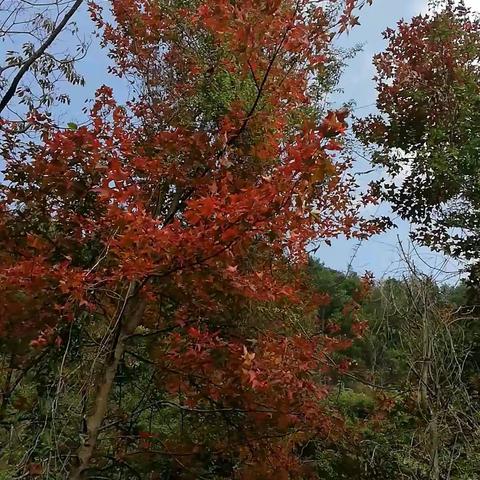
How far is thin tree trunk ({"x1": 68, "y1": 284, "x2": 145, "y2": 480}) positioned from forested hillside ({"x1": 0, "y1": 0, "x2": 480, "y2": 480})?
0.6 inches

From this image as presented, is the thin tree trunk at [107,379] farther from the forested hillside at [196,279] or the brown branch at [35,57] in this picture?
the brown branch at [35,57]

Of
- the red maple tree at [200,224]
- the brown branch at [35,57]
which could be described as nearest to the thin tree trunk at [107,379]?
the red maple tree at [200,224]

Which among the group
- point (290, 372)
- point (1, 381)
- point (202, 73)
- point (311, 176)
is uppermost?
point (202, 73)

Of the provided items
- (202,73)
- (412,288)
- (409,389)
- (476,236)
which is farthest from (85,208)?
(476,236)

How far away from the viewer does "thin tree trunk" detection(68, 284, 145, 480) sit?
414 centimetres

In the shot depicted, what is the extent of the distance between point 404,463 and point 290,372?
6.42 ft

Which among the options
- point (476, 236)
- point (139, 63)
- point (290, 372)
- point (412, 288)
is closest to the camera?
point (290, 372)

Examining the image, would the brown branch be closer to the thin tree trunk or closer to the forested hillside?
the forested hillside

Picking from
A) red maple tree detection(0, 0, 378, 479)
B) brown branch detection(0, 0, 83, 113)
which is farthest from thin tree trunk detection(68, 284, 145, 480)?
brown branch detection(0, 0, 83, 113)

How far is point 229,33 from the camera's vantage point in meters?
3.85

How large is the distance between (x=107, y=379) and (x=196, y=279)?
1.28 metres

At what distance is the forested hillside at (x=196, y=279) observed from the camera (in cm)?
357

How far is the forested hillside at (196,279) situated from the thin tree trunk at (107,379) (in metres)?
0.02

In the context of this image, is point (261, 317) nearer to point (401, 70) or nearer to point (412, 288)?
point (412, 288)
